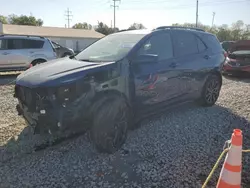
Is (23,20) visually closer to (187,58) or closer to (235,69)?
(235,69)

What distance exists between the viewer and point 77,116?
3252 mm

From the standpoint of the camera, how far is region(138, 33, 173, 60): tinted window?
4273 mm

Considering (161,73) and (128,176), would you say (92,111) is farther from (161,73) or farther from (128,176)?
(161,73)

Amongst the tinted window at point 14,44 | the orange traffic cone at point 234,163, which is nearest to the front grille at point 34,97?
the orange traffic cone at point 234,163

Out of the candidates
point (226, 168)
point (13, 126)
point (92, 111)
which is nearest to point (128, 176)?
point (92, 111)

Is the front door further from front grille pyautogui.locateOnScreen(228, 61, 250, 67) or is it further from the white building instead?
the white building

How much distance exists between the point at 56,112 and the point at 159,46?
7.58ft

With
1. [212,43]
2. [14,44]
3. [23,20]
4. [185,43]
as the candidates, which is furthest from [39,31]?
[185,43]

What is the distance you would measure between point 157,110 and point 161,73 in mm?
680

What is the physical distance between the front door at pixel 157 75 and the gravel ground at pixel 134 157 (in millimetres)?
629

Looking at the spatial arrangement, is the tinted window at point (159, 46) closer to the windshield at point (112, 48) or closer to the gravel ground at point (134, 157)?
the windshield at point (112, 48)

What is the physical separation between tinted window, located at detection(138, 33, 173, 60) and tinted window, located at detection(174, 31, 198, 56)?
23 centimetres

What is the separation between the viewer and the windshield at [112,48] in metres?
4.02

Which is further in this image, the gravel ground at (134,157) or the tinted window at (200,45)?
the tinted window at (200,45)
